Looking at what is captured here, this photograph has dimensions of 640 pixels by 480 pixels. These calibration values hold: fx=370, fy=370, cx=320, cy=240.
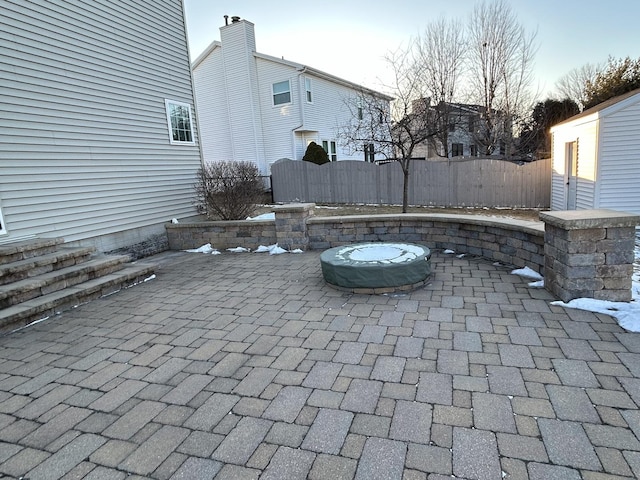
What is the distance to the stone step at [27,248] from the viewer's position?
4617mm

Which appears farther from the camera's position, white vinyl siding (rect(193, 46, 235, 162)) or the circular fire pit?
white vinyl siding (rect(193, 46, 235, 162))

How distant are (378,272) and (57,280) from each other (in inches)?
155

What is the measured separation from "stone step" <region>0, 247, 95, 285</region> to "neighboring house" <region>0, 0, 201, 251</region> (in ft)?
2.38

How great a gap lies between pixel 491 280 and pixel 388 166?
9.17 metres

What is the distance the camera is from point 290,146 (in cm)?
1673

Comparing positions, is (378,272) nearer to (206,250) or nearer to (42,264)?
(42,264)

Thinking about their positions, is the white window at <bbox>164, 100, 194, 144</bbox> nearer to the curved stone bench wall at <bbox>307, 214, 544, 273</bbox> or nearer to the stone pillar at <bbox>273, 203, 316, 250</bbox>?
the stone pillar at <bbox>273, 203, 316, 250</bbox>

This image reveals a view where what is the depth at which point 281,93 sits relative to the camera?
1658 cm

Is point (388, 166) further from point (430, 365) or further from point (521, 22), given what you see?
point (430, 365)

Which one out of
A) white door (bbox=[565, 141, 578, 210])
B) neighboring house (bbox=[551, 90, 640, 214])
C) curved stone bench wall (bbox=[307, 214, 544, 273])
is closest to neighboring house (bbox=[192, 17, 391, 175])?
white door (bbox=[565, 141, 578, 210])

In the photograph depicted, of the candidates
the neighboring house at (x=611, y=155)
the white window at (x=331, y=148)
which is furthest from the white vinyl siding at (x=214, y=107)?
the neighboring house at (x=611, y=155)

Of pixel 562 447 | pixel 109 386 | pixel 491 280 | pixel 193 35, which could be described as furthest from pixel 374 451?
pixel 193 35

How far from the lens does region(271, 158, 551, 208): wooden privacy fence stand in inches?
448

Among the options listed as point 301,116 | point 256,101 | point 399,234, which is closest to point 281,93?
point 256,101
